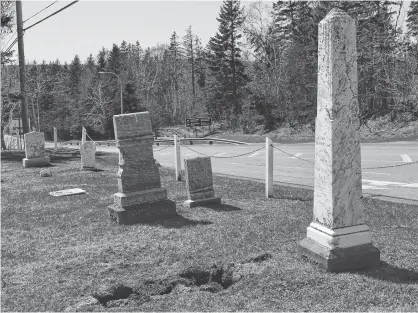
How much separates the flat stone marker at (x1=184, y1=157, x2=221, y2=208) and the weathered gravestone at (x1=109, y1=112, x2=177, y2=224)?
72 centimetres

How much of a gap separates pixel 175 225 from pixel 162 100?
77.1m

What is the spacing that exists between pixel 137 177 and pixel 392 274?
498 cm

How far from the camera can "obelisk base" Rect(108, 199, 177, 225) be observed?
8.34 meters

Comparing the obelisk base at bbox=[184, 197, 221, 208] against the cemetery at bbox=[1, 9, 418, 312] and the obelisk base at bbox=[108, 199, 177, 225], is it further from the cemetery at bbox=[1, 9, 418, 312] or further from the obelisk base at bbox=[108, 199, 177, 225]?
the obelisk base at bbox=[108, 199, 177, 225]

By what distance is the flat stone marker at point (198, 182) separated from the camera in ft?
30.9

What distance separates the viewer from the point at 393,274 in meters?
5.02

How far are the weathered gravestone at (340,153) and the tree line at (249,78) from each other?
79.9 ft

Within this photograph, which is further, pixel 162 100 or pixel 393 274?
pixel 162 100

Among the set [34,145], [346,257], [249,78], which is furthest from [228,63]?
[346,257]

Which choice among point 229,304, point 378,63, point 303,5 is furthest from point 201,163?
point 303,5

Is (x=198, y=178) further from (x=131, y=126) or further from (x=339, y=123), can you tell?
(x=339, y=123)

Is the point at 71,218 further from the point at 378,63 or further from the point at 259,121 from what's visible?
the point at 259,121

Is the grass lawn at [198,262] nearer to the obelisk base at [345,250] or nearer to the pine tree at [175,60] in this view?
the obelisk base at [345,250]

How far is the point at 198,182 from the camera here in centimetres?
951
